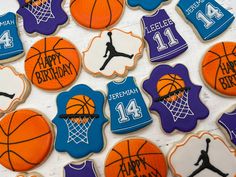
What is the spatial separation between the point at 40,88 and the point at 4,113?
19cm

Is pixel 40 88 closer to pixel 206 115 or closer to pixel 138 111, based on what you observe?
pixel 138 111

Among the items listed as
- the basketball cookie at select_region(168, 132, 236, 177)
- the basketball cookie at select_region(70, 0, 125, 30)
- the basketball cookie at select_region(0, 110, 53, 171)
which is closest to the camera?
the basketball cookie at select_region(168, 132, 236, 177)

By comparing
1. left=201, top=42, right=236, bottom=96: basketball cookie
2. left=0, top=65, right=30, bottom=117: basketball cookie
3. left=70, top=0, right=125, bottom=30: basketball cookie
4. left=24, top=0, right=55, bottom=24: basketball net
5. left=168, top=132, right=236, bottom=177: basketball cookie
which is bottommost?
left=168, top=132, right=236, bottom=177: basketball cookie

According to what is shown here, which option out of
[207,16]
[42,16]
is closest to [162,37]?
[207,16]

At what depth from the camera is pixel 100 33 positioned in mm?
1233

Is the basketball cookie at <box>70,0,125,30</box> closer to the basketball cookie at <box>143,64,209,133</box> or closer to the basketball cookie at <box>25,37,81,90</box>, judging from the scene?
the basketball cookie at <box>25,37,81,90</box>

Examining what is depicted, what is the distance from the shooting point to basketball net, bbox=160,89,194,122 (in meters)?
1.07

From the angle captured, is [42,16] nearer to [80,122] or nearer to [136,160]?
[80,122]

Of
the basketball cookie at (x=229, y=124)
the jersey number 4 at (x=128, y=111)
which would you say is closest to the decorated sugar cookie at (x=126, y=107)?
the jersey number 4 at (x=128, y=111)

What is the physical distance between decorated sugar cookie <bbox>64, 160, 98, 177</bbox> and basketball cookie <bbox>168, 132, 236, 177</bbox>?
289 mm

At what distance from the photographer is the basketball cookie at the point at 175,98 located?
1060 mm

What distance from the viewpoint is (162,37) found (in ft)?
3.84

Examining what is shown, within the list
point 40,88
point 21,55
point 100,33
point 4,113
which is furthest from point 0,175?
point 100,33

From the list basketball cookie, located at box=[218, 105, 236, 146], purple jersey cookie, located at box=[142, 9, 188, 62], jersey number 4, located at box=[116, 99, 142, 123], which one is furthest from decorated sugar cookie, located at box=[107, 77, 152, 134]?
basketball cookie, located at box=[218, 105, 236, 146]
